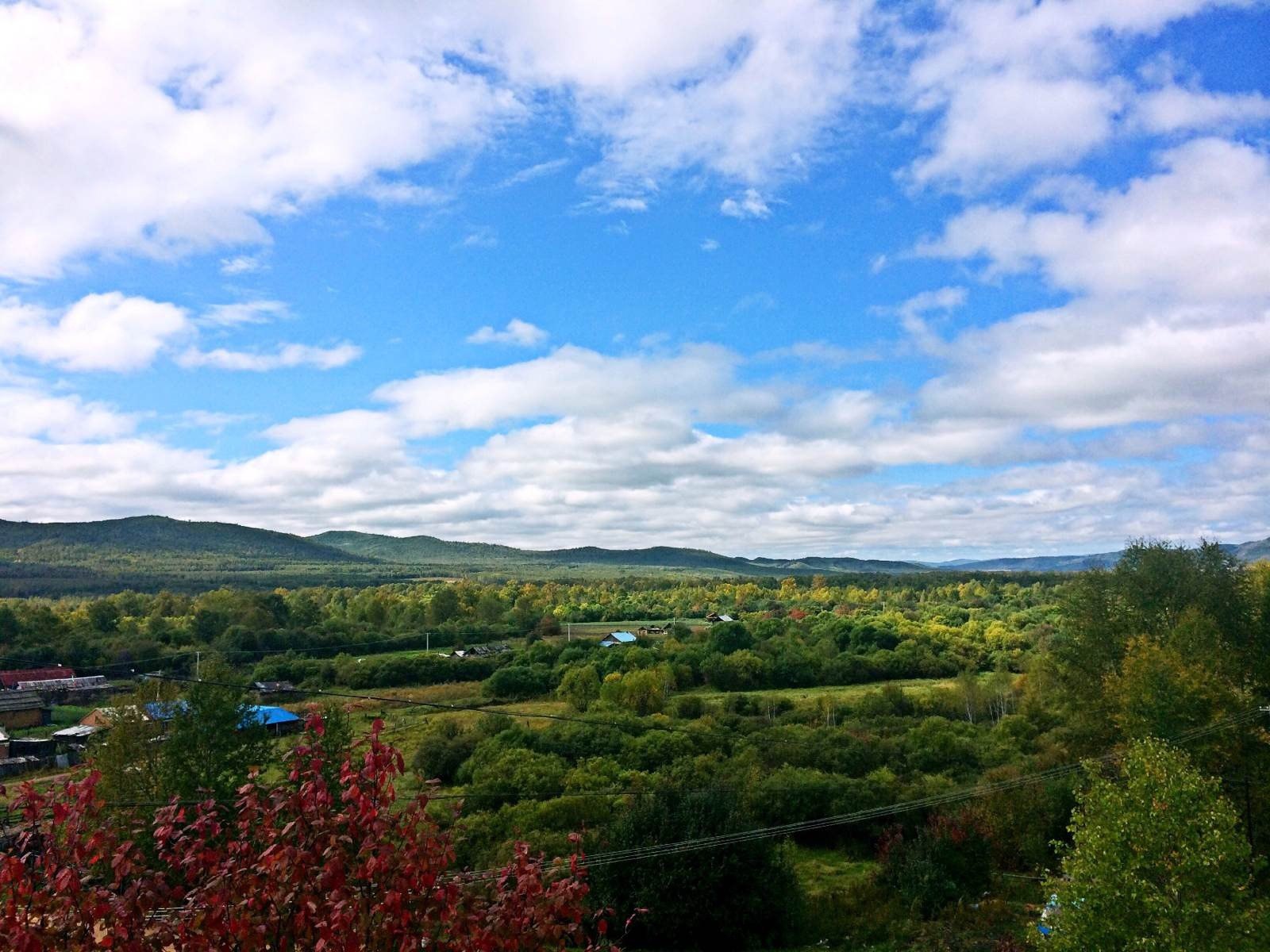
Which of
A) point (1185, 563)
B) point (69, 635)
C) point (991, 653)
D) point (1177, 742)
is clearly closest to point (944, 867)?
point (1177, 742)

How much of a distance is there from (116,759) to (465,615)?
8311 cm

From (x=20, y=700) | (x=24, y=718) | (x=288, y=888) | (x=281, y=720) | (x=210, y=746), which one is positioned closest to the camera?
(x=288, y=888)

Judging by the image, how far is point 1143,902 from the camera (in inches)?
590

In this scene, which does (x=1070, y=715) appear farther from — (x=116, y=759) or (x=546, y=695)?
(x=546, y=695)

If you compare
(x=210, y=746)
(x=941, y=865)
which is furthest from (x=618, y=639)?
(x=941, y=865)

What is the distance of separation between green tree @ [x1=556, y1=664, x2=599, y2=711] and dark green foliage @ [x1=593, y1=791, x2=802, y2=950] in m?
37.5

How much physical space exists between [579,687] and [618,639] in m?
28.5

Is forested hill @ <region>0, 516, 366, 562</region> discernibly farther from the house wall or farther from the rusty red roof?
the house wall

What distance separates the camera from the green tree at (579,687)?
63688mm

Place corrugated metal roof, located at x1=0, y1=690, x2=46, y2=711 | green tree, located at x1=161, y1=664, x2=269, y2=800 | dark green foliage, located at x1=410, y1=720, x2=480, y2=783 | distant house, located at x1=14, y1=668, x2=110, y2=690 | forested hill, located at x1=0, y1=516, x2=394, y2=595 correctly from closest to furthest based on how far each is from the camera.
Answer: green tree, located at x1=161, y1=664, x2=269, y2=800 → dark green foliage, located at x1=410, y1=720, x2=480, y2=783 → corrugated metal roof, located at x1=0, y1=690, x2=46, y2=711 → distant house, located at x1=14, y1=668, x2=110, y2=690 → forested hill, located at x1=0, y1=516, x2=394, y2=595

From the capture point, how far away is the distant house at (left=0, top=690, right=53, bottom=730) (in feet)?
179

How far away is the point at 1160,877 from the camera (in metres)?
16.1

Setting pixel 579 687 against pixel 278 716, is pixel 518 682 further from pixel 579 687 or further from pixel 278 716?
pixel 278 716

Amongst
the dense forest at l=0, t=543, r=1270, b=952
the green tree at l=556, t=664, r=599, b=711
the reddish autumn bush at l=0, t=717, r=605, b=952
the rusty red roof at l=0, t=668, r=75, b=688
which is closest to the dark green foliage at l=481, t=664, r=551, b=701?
the dense forest at l=0, t=543, r=1270, b=952
